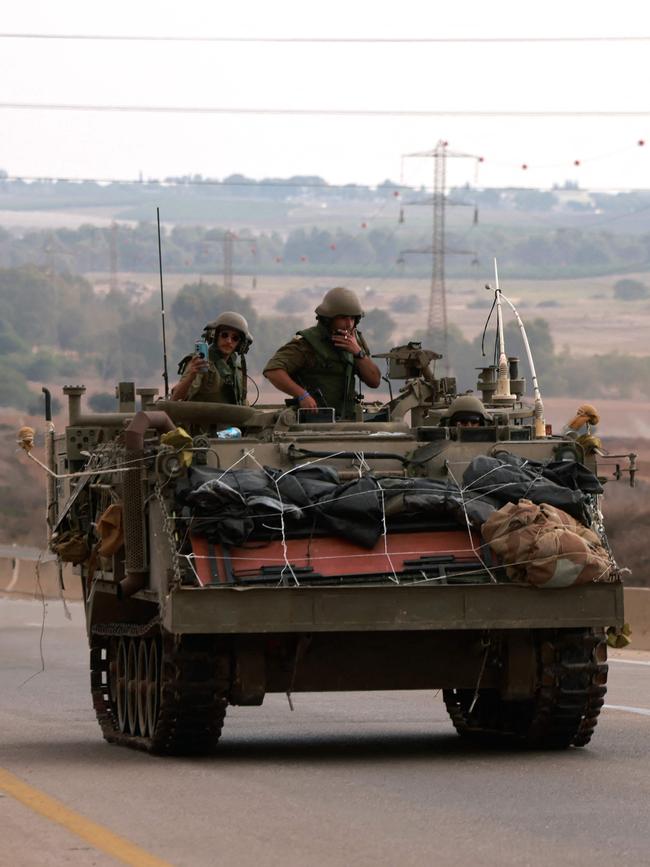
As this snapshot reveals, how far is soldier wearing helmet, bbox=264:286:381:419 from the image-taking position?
55.0 ft

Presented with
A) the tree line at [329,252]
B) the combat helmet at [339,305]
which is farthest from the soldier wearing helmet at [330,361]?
the tree line at [329,252]

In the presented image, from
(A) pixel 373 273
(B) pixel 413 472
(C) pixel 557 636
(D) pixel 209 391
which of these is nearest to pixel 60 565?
(D) pixel 209 391

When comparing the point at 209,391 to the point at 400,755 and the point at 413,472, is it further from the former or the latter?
the point at 400,755

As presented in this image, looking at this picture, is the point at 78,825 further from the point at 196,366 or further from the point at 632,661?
the point at 632,661

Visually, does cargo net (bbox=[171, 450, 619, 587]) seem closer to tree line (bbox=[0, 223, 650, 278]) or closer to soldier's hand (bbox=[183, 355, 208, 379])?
soldier's hand (bbox=[183, 355, 208, 379])

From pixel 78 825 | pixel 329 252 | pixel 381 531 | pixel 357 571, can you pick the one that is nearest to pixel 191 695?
pixel 357 571

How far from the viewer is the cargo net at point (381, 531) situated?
1327 cm

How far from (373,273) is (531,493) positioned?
15360 centimetres

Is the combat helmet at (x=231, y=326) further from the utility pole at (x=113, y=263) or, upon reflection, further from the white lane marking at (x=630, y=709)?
the utility pole at (x=113, y=263)

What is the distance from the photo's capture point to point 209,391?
17.0m

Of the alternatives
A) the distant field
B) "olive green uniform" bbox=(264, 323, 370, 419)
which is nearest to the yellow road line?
"olive green uniform" bbox=(264, 323, 370, 419)

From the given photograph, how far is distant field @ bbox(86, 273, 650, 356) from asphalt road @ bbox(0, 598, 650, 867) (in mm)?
103070

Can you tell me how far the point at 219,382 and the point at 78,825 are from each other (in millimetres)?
6842

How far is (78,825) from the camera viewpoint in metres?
10.6
